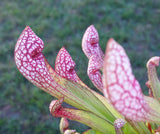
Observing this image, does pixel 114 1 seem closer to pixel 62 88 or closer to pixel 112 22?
pixel 112 22

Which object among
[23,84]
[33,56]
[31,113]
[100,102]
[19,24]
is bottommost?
[31,113]

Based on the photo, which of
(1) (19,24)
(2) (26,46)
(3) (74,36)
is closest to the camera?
(2) (26,46)

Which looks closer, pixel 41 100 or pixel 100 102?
pixel 100 102

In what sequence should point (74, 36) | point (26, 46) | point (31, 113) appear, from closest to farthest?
point (26, 46) → point (31, 113) → point (74, 36)

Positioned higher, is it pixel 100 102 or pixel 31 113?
pixel 100 102

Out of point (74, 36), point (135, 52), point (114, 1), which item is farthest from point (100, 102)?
point (114, 1)

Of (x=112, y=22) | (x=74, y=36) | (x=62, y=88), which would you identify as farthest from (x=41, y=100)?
(x=62, y=88)
